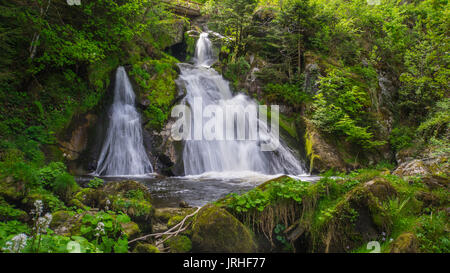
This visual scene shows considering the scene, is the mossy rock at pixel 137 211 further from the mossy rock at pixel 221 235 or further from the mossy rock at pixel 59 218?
the mossy rock at pixel 221 235

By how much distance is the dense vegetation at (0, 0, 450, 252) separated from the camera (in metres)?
2.64

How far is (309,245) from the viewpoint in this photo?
8.71ft

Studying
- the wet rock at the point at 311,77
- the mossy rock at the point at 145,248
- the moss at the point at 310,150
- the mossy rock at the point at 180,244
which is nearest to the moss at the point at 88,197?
the mossy rock at the point at 145,248

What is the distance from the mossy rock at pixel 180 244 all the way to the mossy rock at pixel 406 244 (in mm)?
2165

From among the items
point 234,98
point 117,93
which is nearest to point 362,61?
point 234,98

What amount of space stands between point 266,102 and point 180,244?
10562 mm

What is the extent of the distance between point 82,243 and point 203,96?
984 cm

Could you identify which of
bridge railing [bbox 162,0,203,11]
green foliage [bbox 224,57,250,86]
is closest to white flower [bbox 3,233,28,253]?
green foliage [bbox 224,57,250,86]

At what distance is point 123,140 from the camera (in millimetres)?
8641

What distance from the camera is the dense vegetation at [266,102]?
8.66 feet

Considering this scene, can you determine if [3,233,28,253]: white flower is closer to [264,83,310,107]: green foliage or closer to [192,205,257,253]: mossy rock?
[192,205,257,253]: mossy rock

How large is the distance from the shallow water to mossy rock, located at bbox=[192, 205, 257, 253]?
2.12m

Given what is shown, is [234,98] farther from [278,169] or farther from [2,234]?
[2,234]

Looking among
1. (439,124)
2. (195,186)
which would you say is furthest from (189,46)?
(439,124)
